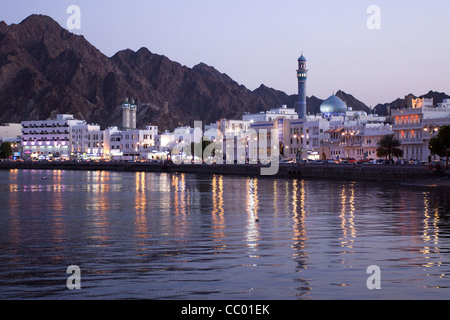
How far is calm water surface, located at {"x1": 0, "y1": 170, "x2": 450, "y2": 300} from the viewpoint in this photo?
1958 cm

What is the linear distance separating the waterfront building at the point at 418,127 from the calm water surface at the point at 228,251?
71913 mm

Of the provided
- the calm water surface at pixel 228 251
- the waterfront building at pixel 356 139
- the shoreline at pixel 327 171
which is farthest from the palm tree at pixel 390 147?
the calm water surface at pixel 228 251

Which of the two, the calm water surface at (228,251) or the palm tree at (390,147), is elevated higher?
the palm tree at (390,147)

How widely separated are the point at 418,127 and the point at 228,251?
335ft

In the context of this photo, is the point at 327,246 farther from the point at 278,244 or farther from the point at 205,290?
the point at 205,290

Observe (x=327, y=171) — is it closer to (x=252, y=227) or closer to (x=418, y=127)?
(x=418, y=127)

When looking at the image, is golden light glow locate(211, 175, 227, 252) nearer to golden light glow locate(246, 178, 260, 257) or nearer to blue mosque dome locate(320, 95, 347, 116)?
golden light glow locate(246, 178, 260, 257)

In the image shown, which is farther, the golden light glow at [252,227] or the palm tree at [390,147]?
the palm tree at [390,147]

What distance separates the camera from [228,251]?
88.1 ft

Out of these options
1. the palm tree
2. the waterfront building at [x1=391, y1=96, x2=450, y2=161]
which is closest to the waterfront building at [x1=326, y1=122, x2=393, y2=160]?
the waterfront building at [x1=391, y1=96, x2=450, y2=161]

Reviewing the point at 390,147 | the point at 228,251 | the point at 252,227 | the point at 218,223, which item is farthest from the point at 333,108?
the point at 228,251

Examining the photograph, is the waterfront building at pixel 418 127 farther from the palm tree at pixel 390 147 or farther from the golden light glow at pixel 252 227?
the golden light glow at pixel 252 227

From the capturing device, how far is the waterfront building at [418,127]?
118 m
